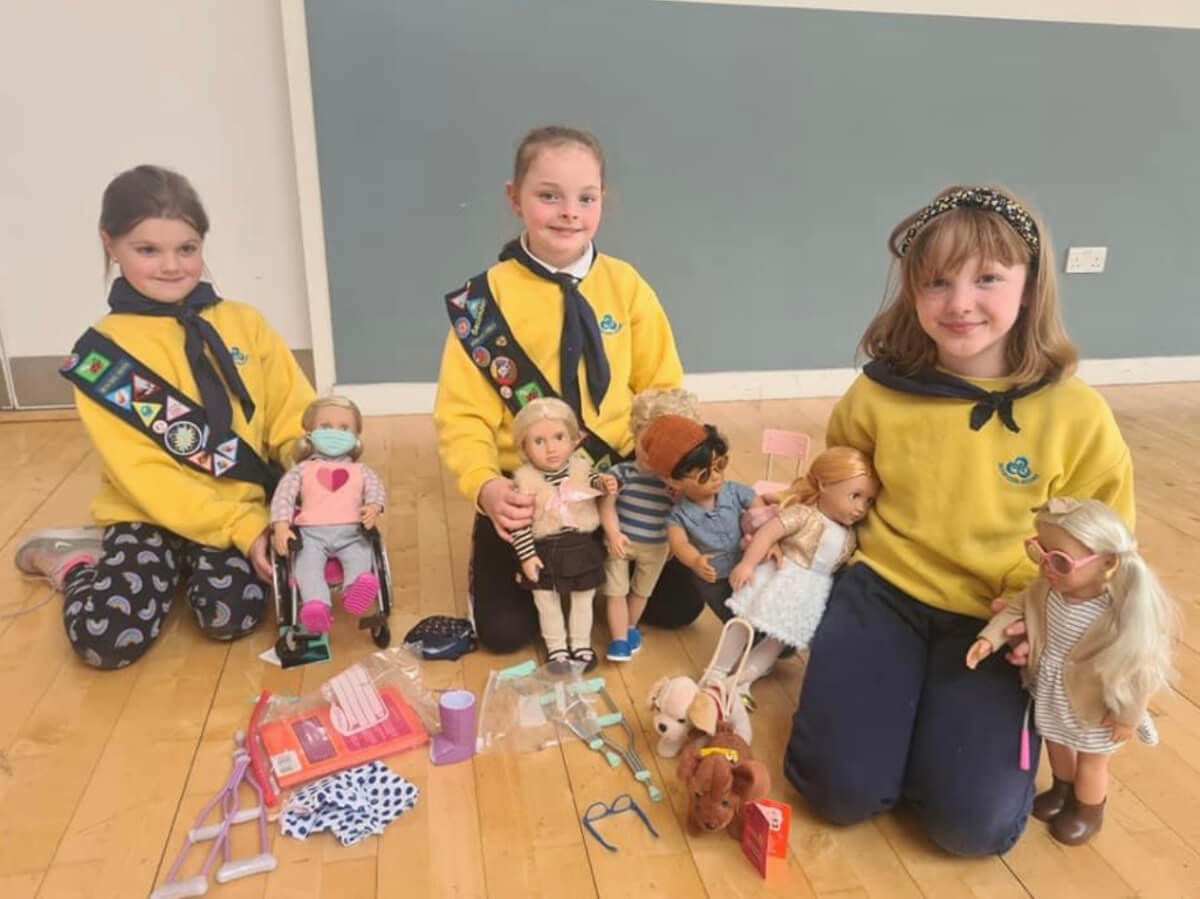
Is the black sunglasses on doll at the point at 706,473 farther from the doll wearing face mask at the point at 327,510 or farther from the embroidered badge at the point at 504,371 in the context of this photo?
the doll wearing face mask at the point at 327,510

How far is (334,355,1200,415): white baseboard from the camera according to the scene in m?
3.08

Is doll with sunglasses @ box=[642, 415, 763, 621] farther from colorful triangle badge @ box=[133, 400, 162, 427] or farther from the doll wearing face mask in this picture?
colorful triangle badge @ box=[133, 400, 162, 427]

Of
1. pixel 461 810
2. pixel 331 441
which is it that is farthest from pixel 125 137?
pixel 461 810

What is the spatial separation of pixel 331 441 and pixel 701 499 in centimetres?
69

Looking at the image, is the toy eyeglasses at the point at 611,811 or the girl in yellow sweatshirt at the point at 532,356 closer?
the toy eyeglasses at the point at 611,811

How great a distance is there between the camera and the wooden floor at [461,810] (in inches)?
47.4

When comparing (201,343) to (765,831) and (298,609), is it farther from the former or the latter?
(765,831)

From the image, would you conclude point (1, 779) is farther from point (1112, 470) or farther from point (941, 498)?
point (1112, 470)

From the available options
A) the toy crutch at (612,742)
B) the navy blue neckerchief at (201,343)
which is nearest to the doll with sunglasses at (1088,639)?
the toy crutch at (612,742)

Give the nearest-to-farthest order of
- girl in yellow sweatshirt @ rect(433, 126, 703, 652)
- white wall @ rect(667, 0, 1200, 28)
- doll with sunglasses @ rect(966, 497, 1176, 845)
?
doll with sunglasses @ rect(966, 497, 1176, 845), girl in yellow sweatshirt @ rect(433, 126, 703, 652), white wall @ rect(667, 0, 1200, 28)

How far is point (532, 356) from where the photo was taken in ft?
5.75

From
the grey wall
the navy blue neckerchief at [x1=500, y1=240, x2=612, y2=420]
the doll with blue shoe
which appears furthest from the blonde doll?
the grey wall

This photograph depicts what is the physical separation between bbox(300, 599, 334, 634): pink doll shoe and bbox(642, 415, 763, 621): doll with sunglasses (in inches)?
24.1

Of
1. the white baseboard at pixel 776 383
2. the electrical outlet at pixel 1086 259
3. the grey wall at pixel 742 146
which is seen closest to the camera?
the grey wall at pixel 742 146
